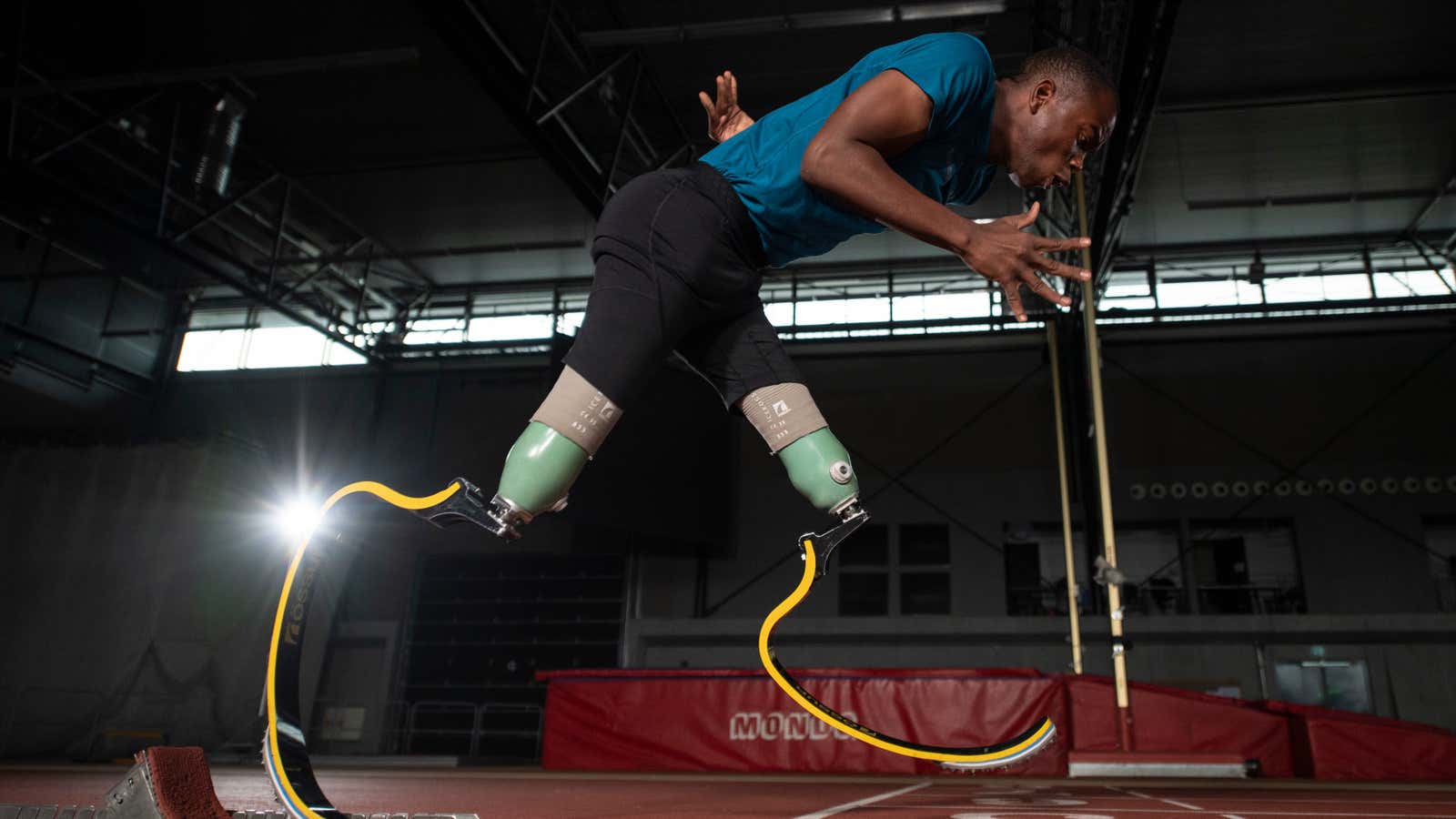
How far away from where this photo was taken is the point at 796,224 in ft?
5.33

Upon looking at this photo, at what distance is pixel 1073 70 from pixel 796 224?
0.55m

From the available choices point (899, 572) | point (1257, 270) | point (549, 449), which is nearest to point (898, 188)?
point (549, 449)

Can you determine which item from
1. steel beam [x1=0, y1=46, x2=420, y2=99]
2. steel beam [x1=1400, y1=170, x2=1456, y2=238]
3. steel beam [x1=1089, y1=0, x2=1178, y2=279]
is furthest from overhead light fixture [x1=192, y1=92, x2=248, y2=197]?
steel beam [x1=1400, y1=170, x2=1456, y2=238]

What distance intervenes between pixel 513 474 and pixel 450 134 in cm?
1020

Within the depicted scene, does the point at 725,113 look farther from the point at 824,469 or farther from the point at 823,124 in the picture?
the point at 824,469

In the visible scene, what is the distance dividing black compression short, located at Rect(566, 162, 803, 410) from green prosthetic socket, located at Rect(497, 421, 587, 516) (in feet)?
0.38

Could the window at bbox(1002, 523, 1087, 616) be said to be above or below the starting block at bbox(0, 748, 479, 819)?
above

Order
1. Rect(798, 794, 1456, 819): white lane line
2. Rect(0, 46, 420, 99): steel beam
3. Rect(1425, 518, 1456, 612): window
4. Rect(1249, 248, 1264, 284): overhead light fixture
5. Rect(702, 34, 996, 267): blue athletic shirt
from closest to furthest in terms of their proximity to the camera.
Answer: Rect(702, 34, 996, 267): blue athletic shirt → Rect(798, 794, 1456, 819): white lane line → Rect(0, 46, 420, 99): steel beam → Rect(1425, 518, 1456, 612): window → Rect(1249, 248, 1264, 284): overhead light fixture

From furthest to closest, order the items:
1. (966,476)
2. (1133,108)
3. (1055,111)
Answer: (966,476), (1133,108), (1055,111)

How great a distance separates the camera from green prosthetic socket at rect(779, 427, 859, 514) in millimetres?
1662

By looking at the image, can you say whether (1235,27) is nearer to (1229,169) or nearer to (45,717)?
(1229,169)

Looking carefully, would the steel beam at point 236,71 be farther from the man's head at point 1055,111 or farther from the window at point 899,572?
the window at point 899,572

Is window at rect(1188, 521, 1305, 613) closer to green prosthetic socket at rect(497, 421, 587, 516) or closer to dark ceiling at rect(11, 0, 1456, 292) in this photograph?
dark ceiling at rect(11, 0, 1456, 292)

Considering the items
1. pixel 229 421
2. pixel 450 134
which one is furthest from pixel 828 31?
pixel 229 421
